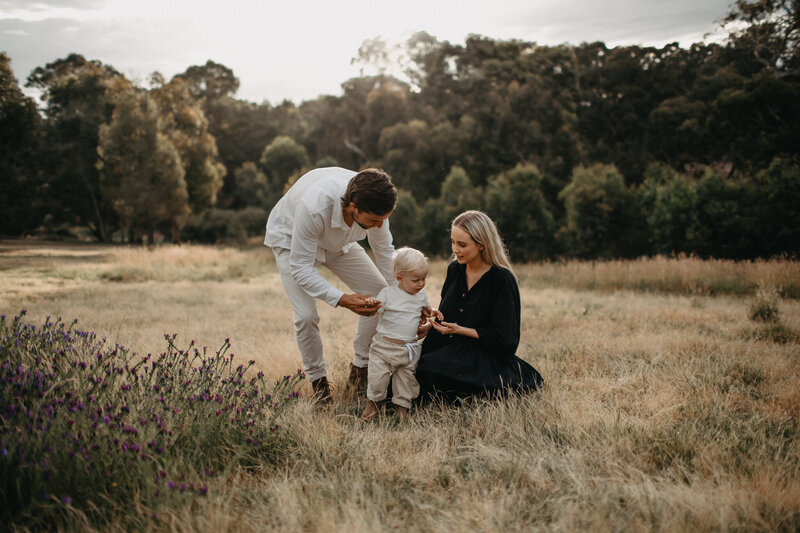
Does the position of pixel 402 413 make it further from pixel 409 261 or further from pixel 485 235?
pixel 485 235

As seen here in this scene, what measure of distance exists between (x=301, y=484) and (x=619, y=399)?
9.50ft

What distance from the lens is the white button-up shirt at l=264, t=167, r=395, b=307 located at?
4.19 m

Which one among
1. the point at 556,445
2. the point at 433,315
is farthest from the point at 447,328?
the point at 556,445

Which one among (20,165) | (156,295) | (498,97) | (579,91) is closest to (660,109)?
(579,91)

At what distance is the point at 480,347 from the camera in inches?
166

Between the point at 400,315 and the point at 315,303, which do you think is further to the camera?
the point at 315,303

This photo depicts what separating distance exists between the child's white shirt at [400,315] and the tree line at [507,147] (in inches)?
613

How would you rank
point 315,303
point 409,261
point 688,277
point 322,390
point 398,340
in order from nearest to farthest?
1. point 409,261
2. point 398,340
3. point 322,390
4. point 315,303
5. point 688,277

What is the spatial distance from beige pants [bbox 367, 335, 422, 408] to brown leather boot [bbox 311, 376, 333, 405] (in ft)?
1.69

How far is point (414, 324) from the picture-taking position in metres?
4.15

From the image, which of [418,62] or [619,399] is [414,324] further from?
[418,62]

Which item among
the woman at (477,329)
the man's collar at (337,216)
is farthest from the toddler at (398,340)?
the man's collar at (337,216)

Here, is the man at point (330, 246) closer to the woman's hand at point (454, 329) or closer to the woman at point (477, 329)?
the woman's hand at point (454, 329)

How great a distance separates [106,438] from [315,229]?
2209mm
